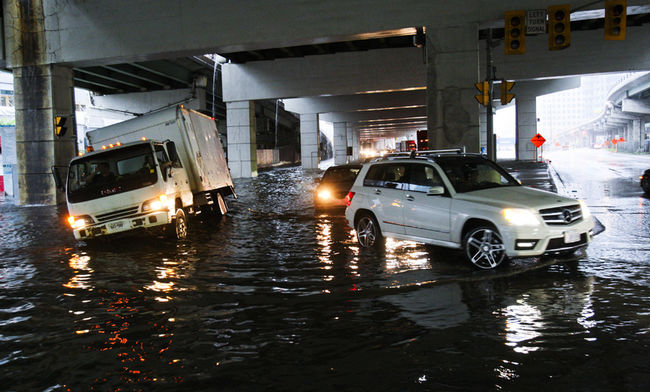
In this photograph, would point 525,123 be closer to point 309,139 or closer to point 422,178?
point 309,139

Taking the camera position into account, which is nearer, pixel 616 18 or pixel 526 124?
pixel 616 18

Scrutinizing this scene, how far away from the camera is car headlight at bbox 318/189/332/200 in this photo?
1608cm

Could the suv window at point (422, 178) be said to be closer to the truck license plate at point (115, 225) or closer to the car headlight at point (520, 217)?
the car headlight at point (520, 217)

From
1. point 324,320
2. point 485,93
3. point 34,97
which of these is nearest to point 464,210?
point 324,320

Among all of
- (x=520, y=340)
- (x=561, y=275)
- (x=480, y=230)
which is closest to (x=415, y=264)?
(x=480, y=230)

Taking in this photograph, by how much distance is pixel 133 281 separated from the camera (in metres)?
8.38

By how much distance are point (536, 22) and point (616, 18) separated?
7.95ft

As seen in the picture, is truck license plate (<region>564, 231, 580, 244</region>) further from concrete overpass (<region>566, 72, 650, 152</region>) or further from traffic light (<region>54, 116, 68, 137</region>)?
concrete overpass (<region>566, 72, 650, 152</region>)

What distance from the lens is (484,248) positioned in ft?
26.9

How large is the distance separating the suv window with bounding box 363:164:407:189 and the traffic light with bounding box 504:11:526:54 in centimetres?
750

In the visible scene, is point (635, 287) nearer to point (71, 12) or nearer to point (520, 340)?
point (520, 340)

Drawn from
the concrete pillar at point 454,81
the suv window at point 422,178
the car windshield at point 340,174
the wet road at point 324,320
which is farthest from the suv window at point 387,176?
the concrete pillar at point 454,81

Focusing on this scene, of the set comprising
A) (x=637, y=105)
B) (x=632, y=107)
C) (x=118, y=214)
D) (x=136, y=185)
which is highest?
(x=637, y=105)

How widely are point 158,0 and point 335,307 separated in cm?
1772
